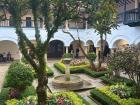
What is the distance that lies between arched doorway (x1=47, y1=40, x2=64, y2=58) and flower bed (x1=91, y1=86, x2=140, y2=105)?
66.6ft

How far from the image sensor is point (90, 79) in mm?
19281

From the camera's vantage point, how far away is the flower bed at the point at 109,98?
463 inches

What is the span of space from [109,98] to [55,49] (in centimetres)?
2218

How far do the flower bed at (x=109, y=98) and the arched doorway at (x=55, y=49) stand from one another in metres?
20.3

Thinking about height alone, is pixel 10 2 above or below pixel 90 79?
above

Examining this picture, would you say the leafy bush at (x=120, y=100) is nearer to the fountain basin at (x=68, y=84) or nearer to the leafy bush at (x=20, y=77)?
the fountain basin at (x=68, y=84)

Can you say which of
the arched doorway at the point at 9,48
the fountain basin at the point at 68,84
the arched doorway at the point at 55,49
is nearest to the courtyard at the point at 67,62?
the fountain basin at the point at 68,84

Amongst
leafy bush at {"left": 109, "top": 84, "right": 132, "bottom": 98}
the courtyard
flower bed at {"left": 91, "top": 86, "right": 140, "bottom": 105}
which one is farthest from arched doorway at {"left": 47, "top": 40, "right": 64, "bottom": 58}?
leafy bush at {"left": 109, "top": 84, "right": 132, "bottom": 98}

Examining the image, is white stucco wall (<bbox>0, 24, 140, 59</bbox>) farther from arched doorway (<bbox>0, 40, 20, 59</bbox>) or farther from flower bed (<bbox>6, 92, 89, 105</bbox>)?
flower bed (<bbox>6, 92, 89, 105</bbox>)

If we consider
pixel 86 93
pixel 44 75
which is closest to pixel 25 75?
pixel 86 93

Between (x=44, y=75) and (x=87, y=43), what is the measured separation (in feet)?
75.7

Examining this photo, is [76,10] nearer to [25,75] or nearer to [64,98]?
[64,98]

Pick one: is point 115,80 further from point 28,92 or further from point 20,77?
point 20,77

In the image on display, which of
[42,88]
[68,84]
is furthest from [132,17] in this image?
[42,88]
